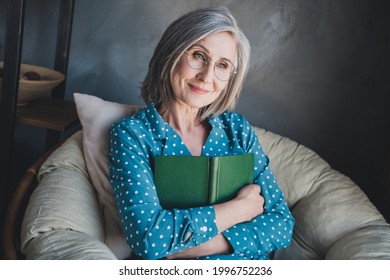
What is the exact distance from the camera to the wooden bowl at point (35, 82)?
1607mm

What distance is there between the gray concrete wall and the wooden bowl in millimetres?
204

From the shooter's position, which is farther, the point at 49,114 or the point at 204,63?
the point at 49,114

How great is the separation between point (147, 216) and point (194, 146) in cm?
32

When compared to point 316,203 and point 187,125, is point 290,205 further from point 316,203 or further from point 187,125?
point 187,125

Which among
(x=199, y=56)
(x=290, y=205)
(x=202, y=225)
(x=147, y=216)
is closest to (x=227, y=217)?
(x=202, y=225)

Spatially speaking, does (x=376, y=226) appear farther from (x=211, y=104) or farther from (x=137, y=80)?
(x=137, y=80)

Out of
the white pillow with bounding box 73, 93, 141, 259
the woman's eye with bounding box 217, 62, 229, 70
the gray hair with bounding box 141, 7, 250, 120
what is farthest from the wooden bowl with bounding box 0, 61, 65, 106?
the woman's eye with bounding box 217, 62, 229, 70

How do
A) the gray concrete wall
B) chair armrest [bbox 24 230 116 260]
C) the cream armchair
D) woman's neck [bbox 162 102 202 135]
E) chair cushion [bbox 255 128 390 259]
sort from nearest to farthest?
chair armrest [bbox 24 230 116 260], the cream armchair, woman's neck [bbox 162 102 202 135], chair cushion [bbox 255 128 390 259], the gray concrete wall

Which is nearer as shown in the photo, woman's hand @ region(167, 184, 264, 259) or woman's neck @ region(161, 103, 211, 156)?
woman's hand @ region(167, 184, 264, 259)

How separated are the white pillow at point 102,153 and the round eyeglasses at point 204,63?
0.36 m

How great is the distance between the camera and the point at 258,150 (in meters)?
1.42

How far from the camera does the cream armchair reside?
47.3 inches

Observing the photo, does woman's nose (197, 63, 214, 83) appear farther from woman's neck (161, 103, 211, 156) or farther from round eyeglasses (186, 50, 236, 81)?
woman's neck (161, 103, 211, 156)

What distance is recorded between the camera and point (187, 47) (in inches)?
49.0
